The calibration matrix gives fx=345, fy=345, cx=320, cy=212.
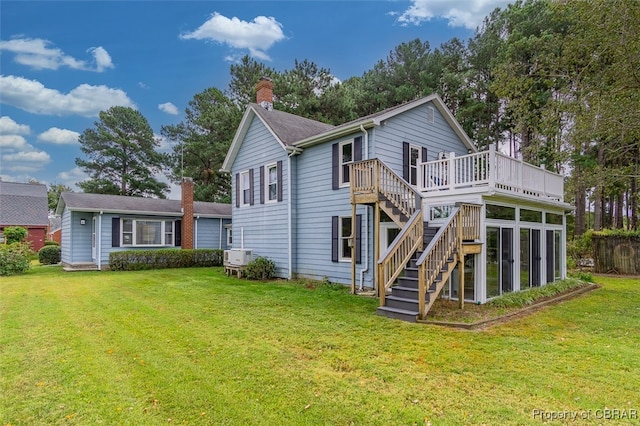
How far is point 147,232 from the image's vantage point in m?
17.5

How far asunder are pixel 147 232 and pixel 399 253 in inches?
570

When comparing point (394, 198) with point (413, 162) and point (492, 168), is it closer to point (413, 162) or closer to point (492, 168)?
point (492, 168)

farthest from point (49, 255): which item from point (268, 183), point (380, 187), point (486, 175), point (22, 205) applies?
point (486, 175)

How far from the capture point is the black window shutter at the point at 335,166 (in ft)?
35.8

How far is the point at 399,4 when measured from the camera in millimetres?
14797

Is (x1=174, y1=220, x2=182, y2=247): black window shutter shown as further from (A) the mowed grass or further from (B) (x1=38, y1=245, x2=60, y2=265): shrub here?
(A) the mowed grass

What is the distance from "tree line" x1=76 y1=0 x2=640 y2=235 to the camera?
950cm

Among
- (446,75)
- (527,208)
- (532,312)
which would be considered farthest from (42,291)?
(446,75)

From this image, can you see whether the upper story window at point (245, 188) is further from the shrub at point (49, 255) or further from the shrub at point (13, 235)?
the shrub at point (13, 235)

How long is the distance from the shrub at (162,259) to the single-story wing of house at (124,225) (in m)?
1.10

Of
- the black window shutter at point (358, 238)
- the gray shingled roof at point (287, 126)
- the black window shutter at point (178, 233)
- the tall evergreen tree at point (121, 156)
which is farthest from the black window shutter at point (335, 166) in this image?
the tall evergreen tree at point (121, 156)

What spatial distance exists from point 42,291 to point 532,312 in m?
12.9

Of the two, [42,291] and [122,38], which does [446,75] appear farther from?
[42,291]

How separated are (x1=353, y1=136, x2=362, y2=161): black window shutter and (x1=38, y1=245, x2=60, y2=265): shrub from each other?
61.8 feet
